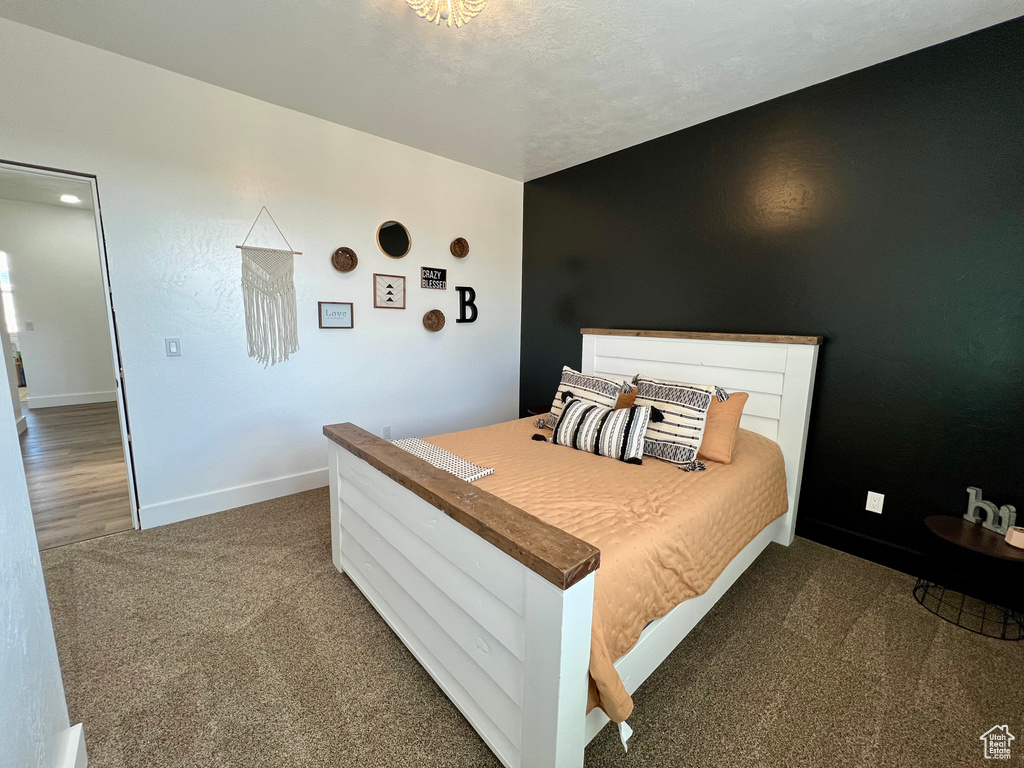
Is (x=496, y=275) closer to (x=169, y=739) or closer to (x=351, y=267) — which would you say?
(x=351, y=267)

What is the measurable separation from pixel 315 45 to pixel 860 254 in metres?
2.99

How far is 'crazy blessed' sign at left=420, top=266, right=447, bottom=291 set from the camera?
364 centimetres

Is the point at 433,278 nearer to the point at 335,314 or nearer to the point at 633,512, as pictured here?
the point at 335,314

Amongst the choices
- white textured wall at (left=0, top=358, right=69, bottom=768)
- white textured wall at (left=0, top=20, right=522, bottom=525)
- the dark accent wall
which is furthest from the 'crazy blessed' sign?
white textured wall at (left=0, top=358, right=69, bottom=768)

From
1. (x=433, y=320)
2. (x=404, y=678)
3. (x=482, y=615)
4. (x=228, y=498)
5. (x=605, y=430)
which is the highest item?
(x=433, y=320)

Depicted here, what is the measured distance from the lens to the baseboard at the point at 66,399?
18.3 feet

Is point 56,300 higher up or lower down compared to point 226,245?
lower down

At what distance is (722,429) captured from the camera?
7.73 feet

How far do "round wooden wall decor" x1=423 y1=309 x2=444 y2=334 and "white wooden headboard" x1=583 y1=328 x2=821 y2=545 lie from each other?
1584 mm

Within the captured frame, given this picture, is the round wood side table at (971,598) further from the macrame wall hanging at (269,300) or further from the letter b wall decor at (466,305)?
the macrame wall hanging at (269,300)

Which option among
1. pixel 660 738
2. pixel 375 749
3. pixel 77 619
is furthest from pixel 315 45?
pixel 660 738

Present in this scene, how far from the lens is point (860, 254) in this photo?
2377 mm

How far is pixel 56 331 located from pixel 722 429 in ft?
25.0

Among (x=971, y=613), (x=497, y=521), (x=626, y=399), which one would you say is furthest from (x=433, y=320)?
(x=971, y=613)
